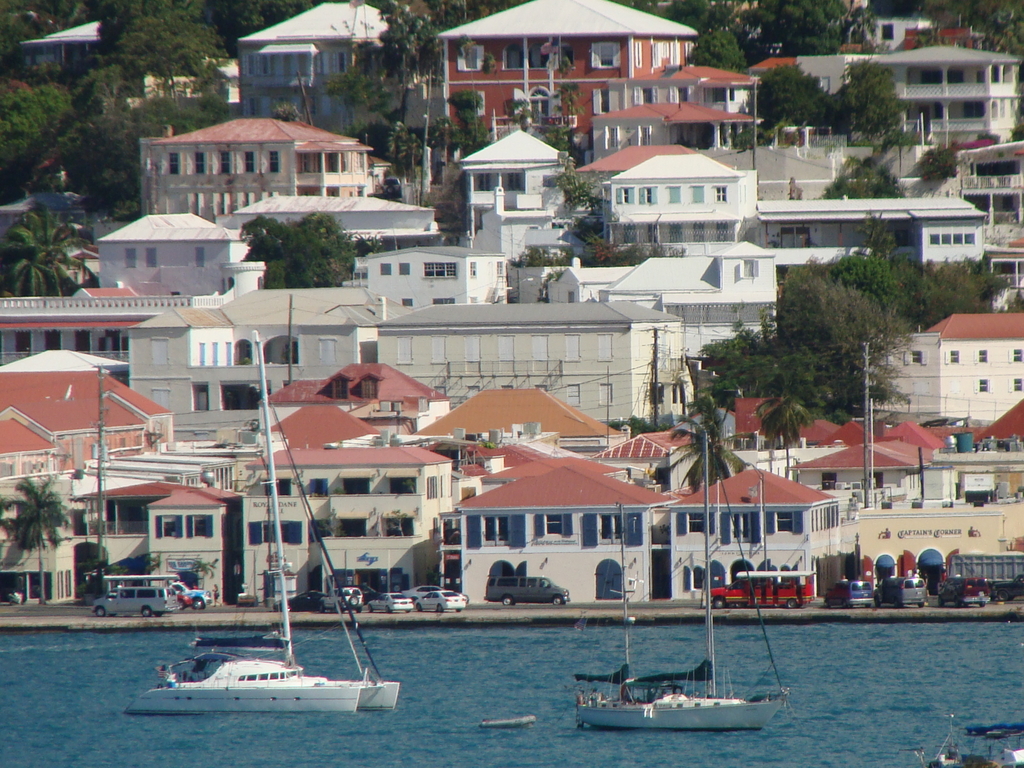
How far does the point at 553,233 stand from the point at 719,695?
50326 millimetres

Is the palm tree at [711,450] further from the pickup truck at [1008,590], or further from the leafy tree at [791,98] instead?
the leafy tree at [791,98]

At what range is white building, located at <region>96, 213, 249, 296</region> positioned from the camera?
10325cm

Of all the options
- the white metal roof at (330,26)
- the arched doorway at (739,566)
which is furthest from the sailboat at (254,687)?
the white metal roof at (330,26)

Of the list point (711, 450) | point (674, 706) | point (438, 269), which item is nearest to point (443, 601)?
point (711, 450)

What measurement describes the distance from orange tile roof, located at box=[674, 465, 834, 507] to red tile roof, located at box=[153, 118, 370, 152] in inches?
1837

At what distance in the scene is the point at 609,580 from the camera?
6700 centimetres

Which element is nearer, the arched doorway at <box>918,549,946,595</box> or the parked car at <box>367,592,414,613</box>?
the parked car at <box>367,592,414,613</box>

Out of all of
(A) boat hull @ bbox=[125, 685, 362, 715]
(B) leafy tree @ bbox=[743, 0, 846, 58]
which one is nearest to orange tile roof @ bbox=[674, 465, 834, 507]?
(A) boat hull @ bbox=[125, 685, 362, 715]

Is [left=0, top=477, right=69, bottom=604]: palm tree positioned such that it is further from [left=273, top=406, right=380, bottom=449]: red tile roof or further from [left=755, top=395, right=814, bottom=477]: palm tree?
[left=755, top=395, right=814, bottom=477]: palm tree

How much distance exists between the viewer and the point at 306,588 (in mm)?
68438

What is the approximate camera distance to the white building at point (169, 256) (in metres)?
103

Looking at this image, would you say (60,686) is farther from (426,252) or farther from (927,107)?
(927,107)

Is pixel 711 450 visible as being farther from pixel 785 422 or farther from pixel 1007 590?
pixel 1007 590

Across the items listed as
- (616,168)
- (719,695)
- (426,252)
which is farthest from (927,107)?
(719,695)
